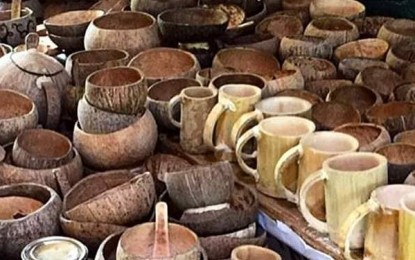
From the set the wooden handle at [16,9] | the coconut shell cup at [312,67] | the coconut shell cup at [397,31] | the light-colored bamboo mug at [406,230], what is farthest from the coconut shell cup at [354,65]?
the wooden handle at [16,9]

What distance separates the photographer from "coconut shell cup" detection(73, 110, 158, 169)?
158 cm

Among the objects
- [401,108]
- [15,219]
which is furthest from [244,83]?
[15,219]

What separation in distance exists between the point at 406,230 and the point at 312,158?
24 centimetres

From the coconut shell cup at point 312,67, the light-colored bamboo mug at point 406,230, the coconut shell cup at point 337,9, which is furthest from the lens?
the coconut shell cup at point 337,9

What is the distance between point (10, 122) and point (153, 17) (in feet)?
2.00

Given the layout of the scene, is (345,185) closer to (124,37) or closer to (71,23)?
(124,37)

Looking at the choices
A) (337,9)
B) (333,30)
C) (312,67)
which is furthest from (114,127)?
(337,9)

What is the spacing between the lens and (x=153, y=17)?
2111 millimetres

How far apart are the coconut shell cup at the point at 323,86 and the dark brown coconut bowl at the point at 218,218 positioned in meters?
→ 0.44

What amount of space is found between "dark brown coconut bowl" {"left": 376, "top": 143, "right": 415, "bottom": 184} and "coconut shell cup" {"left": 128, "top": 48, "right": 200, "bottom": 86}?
2.01 ft

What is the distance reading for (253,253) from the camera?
1276 mm

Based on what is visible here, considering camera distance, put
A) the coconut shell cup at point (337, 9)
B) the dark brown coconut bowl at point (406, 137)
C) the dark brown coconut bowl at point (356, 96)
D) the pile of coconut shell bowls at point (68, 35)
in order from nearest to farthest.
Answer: the dark brown coconut bowl at point (406, 137), the dark brown coconut bowl at point (356, 96), the pile of coconut shell bowls at point (68, 35), the coconut shell cup at point (337, 9)

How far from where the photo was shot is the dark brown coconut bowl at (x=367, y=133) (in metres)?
1.42

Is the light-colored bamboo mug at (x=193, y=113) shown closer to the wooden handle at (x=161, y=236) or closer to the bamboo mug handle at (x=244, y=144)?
the bamboo mug handle at (x=244, y=144)
